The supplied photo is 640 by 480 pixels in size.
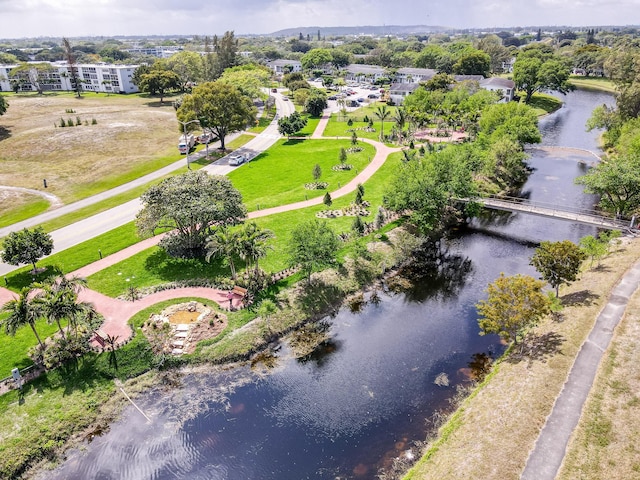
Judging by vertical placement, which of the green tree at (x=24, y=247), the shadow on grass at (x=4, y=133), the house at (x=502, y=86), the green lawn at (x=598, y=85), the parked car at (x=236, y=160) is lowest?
the parked car at (x=236, y=160)

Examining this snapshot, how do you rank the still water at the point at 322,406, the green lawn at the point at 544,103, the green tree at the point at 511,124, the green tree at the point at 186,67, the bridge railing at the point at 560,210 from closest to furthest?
the still water at the point at 322,406, the bridge railing at the point at 560,210, the green tree at the point at 511,124, the green lawn at the point at 544,103, the green tree at the point at 186,67

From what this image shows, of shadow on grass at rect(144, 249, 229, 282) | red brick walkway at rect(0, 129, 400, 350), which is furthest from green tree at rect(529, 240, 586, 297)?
shadow on grass at rect(144, 249, 229, 282)

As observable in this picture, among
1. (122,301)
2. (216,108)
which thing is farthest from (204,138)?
(122,301)

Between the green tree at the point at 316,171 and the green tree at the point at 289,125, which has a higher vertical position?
the green tree at the point at 289,125

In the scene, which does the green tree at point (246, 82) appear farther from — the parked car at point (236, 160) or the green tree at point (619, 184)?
the green tree at point (619, 184)

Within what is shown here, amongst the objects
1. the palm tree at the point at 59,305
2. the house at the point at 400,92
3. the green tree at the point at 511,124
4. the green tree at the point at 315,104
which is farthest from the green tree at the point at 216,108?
the house at the point at 400,92

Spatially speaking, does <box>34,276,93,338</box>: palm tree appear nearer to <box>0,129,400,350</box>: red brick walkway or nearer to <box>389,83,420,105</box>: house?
<box>0,129,400,350</box>: red brick walkway
